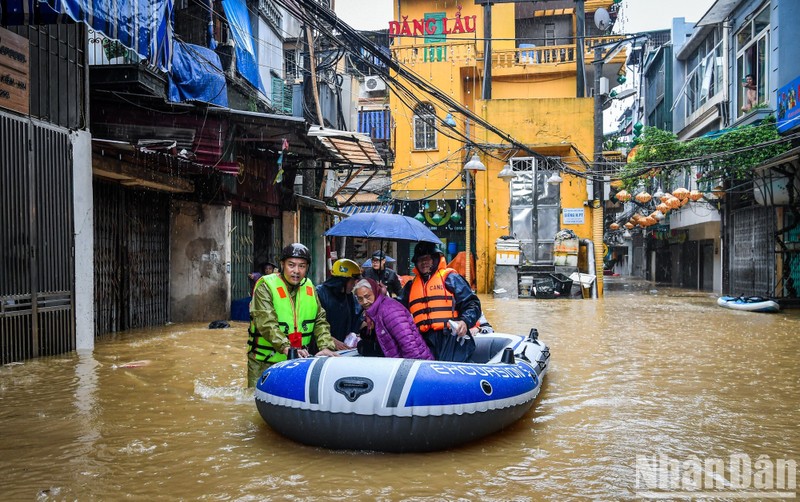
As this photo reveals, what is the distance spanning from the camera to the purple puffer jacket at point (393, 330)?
547 centimetres

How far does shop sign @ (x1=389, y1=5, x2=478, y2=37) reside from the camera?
26.7 m

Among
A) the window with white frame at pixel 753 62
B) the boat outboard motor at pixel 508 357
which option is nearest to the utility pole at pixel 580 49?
the window with white frame at pixel 753 62

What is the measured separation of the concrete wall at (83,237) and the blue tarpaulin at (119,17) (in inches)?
60.2

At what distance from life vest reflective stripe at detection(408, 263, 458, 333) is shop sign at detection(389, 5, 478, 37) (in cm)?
2240

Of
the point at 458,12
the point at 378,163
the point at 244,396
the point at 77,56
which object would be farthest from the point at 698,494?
the point at 458,12

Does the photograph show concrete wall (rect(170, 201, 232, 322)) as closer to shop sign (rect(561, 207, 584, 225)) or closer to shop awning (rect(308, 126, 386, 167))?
shop awning (rect(308, 126, 386, 167))

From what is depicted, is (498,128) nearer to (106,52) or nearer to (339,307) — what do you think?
(106,52)

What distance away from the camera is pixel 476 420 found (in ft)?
15.6

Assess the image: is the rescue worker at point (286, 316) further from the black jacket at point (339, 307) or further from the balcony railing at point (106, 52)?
the balcony railing at point (106, 52)

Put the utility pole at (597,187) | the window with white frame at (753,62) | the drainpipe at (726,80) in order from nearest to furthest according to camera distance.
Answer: the window with white frame at (753,62) < the drainpipe at (726,80) < the utility pole at (597,187)

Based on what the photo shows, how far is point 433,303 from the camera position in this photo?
19.5 feet

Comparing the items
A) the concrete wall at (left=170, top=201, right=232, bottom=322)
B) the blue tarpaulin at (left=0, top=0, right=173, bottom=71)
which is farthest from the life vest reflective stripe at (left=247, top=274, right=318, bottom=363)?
the concrete wall at (left=170, top=201, right=232, bottom=322)

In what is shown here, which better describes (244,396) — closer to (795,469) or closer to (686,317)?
(795,469)

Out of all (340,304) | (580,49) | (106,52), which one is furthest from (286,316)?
(580,49)
